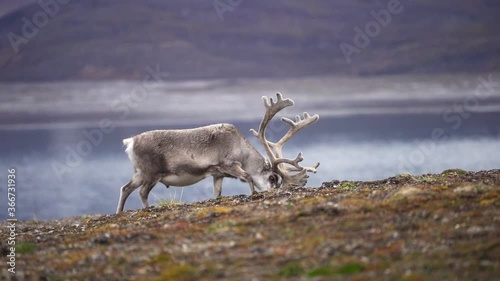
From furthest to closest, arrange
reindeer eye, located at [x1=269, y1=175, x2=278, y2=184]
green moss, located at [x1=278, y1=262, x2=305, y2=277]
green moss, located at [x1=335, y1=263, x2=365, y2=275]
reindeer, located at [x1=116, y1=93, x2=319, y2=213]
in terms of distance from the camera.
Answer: reindeer eye, located at [x1=269, y1=175, x2=278, y2=184]
reindeer, located at [x1=116, y1=93, x2=319, y2=213]
green moss, located at [x1=278, y1=262, x2=305, y2=277]
green moss, located at [x1=335, y1=263, x2=365, y2=275]

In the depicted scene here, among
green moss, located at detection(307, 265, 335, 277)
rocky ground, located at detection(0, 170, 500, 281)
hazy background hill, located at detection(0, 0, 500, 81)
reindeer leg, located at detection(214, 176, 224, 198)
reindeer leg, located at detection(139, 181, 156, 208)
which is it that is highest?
hazy background hill, located at detection(0, 0, 500, 81)

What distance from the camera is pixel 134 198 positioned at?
224 feet

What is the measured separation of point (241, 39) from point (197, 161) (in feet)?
384

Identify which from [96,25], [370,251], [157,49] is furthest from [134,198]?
[96,25]

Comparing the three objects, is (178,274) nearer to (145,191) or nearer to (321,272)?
(321,272)

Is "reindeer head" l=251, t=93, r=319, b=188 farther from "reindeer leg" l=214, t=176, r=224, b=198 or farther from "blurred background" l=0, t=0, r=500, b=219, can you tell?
"blurred background" l=0, t=0, r=500, b=219

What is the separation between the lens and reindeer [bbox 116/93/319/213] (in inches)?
918

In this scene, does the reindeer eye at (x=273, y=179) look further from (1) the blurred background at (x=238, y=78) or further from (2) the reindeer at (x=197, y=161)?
(1) the blurred background at (x=238, y=78)

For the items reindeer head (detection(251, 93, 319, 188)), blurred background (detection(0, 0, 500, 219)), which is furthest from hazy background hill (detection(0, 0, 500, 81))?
reindeer head (detection(251, 93, 319, 188))

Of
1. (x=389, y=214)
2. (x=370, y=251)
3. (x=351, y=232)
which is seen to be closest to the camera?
(x=370, y=251)

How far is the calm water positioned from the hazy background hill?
434 cm

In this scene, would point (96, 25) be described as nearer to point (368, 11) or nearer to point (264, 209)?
point (368, 11)

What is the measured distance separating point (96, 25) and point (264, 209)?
129910 mm

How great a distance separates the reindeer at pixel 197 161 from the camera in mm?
23328
